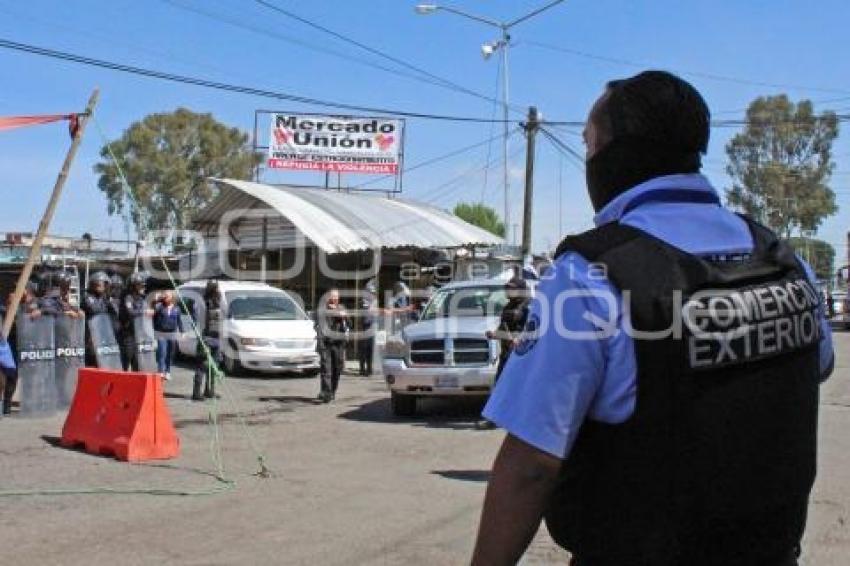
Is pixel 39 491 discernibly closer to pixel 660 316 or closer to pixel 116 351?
pixel 116 351

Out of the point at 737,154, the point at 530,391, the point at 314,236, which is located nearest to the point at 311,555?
the point at 530,391

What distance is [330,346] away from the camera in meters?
14.5

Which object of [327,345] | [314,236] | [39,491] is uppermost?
[314,236]

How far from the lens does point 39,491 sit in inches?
306

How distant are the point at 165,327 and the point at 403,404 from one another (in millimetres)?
4739

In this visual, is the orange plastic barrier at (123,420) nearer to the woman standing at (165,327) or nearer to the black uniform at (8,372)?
the black uniform at (8,372)

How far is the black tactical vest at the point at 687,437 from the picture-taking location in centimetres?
176

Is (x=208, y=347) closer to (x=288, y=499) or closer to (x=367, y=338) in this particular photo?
(x=367, y=338)

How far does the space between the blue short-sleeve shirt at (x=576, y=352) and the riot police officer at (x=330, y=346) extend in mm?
12786

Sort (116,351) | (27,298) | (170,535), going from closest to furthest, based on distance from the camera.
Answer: (170,535) → (27,298) → (116,351)

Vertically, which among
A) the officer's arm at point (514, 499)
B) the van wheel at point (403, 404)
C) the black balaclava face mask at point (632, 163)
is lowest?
the van wheel at point (403, 404)

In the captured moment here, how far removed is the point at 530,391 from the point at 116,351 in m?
12.9

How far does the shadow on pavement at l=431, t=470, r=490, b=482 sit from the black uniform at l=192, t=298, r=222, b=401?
245 inches

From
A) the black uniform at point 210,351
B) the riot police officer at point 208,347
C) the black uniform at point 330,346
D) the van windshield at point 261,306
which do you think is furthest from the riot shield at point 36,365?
the van windshield at point 261,306
